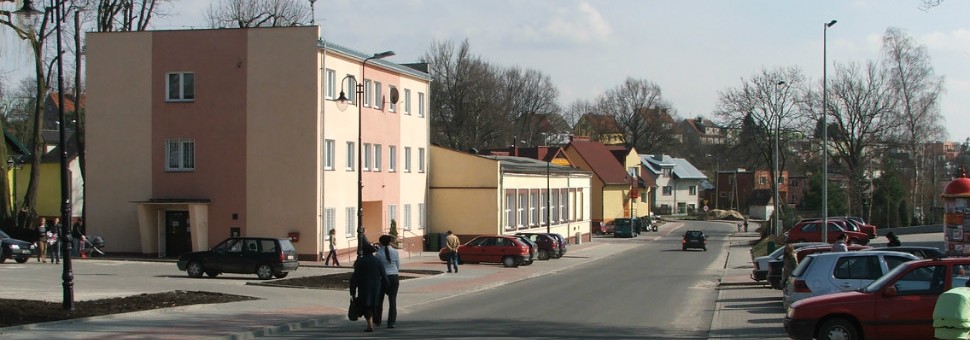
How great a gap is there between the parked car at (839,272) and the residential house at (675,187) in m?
112

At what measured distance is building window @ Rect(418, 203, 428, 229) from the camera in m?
55.5

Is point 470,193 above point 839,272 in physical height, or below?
above

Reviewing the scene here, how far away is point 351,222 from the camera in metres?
46.4

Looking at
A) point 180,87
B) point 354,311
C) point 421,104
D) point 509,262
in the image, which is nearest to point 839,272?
point 354,311

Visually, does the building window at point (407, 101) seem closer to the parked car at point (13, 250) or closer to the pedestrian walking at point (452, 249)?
the pedestrian walking at point (452, 249)

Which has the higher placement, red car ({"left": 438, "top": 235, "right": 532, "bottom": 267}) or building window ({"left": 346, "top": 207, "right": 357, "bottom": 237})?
building window ({"left": 346, "top": 207, "right": 357, "bottom": 237})

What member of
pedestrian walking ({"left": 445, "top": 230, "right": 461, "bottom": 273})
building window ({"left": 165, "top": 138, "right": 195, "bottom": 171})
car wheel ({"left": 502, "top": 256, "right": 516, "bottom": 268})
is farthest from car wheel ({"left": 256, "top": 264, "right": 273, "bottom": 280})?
car wheel ({"left": 502, "top": 256, "right": 516, "bottom": 268})

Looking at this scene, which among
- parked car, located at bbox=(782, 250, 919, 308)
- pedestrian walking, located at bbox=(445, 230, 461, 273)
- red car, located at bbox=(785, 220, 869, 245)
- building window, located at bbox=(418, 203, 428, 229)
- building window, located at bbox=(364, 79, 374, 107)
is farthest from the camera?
building window, located at bbox=(418, 203, 428, 229)

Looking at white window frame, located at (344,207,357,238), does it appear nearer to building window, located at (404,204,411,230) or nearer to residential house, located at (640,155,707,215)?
building window, located at (404,204,411,230)

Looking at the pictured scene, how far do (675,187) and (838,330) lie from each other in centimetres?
12432

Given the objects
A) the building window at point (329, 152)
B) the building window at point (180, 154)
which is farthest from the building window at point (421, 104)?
the building window at point (180, 154)

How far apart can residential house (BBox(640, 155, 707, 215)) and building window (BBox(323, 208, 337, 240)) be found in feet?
292

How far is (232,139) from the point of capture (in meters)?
43.1

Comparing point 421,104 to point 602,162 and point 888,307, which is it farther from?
point 602,162
